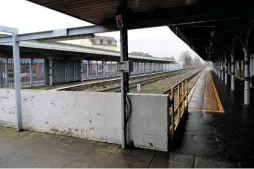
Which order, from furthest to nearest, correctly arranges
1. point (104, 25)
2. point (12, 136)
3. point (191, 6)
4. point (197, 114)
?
point (197, 114)
point (12, 136)
point (104, 25)
point (191, 6)

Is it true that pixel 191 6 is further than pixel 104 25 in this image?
No

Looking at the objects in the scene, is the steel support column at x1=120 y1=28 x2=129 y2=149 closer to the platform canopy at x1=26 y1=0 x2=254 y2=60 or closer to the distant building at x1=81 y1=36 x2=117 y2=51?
the platform canopy at x1=26 y1=0 x2=254 y2=60

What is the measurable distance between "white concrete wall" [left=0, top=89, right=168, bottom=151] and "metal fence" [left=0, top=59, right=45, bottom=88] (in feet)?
31.3

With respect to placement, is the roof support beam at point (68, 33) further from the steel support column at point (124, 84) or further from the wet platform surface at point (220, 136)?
the wet platform surface at point (220, 136)

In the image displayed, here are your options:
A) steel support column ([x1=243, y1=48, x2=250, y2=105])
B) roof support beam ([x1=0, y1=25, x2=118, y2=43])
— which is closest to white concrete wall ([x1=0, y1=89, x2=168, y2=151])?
roof support beam ([x1=0, y1=25, x2=118, y2=43])

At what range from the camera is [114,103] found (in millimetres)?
4398

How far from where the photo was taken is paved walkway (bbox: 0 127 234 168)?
3.52m

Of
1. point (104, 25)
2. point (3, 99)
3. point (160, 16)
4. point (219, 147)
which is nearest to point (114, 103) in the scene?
point (104, 25)

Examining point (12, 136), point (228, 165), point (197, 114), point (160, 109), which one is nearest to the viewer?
point (228, 165)

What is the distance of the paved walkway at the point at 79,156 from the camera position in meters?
3.52

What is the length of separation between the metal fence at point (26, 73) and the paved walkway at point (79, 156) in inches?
421

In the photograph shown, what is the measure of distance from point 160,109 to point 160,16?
180 centimetres

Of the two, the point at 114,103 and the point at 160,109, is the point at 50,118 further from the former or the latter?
the point at 160,109

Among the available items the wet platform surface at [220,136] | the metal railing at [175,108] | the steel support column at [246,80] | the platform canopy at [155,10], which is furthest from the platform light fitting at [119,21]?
the steel support column at [246,80]
